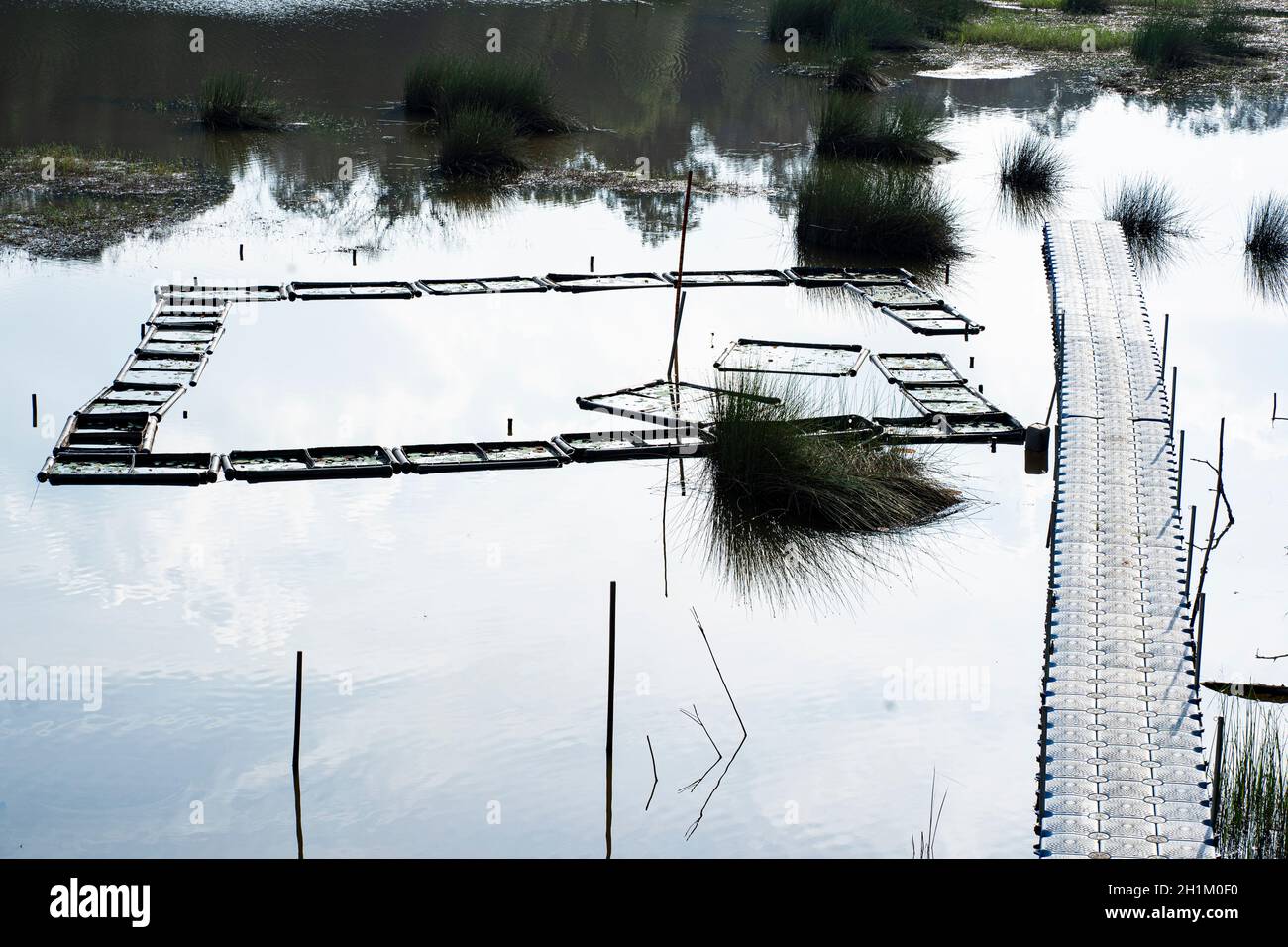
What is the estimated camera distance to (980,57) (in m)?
20.8

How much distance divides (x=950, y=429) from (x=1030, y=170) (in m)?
6.65

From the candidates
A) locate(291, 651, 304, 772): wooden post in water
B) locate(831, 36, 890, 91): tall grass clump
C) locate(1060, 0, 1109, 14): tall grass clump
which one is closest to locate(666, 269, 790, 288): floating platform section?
locate(291, 651, 304, 772): wooden post in water

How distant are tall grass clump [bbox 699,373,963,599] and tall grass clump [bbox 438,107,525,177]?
6.69 m

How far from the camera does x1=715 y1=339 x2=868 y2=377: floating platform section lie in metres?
8.34

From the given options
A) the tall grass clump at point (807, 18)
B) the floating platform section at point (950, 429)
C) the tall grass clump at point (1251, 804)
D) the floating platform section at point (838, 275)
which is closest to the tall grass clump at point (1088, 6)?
the tall grass clump at point (807, 18)

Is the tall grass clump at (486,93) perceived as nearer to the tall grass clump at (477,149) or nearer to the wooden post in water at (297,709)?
the tall grass clump at (477,149)

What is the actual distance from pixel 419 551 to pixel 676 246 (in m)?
5.43

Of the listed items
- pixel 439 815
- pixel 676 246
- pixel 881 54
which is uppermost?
pixel 881 54

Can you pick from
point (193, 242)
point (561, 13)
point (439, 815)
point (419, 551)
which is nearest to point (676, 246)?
point (193, 242)

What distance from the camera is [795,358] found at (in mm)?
8578

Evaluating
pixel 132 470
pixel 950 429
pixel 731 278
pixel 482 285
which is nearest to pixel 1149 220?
pixel 731 278

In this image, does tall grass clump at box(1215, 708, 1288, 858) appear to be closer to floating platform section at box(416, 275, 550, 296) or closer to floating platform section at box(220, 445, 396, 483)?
floating platform section at box(220, 445, 396, 483)

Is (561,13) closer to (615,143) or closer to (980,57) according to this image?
(980,57)

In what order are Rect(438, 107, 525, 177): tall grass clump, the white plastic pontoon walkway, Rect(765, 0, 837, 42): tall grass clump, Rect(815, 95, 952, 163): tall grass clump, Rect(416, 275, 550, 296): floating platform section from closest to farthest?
the white plastic pontoon walkway
Rect(416, 275, 550, 296): floating platform section
Rect(438, 107, 525, 177): tall grass clump
Rect(815, 95, 952, 163): tall grass clump
Rect(765, 0, 837, 42): tall grass clump
